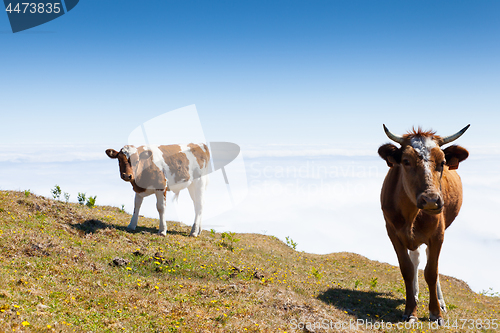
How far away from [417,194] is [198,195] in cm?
1204

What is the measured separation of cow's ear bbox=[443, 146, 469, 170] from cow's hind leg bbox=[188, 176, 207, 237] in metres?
11.8

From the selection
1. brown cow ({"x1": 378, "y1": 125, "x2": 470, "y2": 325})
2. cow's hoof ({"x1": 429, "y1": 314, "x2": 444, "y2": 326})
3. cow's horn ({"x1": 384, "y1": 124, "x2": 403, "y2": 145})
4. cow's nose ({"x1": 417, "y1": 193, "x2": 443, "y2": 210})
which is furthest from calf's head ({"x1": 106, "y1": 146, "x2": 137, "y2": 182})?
cow's hoof ({"x1": 429, "y1": 314, "x2": 444, "y2": 326})

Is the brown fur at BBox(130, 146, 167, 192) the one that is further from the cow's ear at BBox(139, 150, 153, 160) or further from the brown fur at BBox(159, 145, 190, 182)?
the brown fur at BBox(159, 145, 190, 182)

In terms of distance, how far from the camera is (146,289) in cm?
953

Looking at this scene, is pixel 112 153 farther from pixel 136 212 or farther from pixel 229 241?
pixel 229 241

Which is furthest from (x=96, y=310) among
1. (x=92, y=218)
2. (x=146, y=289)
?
(x=92, y=218)

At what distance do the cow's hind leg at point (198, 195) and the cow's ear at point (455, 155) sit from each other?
11830 mm

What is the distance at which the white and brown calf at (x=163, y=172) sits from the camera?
15.6 m

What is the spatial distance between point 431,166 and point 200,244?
1040 cm

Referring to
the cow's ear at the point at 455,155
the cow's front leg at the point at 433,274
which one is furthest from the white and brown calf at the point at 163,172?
the cow's ear at the point at 455,155

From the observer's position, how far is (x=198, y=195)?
18.5 metres

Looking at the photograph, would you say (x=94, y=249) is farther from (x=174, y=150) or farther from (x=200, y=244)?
(x=174, y=150)

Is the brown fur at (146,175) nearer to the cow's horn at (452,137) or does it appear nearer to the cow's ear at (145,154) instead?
the cow's ear at (145,154)

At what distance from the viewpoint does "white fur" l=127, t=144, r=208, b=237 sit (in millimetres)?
16500
